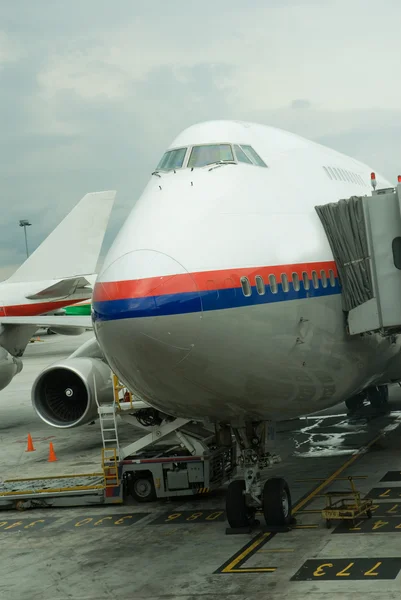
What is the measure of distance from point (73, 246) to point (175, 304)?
23648 millimetres

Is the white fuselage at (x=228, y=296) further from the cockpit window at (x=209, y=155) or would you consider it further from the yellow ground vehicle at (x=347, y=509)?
the yellow ground vehicle at (x=347, y=509)

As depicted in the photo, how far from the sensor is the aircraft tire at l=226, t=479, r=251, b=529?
43.0 feet

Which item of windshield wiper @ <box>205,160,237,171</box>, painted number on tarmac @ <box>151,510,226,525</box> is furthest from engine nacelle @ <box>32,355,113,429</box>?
windshield wiper @ <box>205,160,237,171</box>

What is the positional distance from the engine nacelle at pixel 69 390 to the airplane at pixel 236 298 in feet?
21.9

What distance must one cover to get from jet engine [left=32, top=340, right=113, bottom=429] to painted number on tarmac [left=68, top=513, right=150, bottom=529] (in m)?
4.38

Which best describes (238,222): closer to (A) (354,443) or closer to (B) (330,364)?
(B) (330,364)

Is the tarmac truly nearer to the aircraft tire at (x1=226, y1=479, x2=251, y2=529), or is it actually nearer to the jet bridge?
the aircraft tire at (x1=226, y1=479, x2=251, y2=529)

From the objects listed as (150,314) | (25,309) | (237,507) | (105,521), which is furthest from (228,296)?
(25,309)

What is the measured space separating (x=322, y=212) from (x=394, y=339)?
133 inches

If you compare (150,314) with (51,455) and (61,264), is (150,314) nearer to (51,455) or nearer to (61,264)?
(51,455)

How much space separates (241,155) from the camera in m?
13.5

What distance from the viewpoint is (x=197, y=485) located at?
601 inches

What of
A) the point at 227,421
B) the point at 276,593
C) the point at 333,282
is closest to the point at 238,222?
the point at 333,282

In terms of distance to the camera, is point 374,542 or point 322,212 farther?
point 322,212
